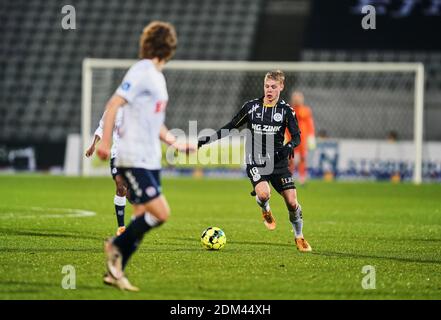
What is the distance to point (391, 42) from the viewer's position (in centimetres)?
2977

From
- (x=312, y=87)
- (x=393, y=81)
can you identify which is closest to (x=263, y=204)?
(x=312, y=87)

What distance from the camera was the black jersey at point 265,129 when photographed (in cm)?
996

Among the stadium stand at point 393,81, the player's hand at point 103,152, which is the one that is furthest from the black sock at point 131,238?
the stadium stand at point 393,81

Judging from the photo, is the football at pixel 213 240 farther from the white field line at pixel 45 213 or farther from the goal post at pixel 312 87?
the goal post at pixel 312 87

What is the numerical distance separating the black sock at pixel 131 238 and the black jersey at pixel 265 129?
10.4 ft

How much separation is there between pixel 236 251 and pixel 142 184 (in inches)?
114

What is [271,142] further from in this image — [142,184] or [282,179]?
[142,184]

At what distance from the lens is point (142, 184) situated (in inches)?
263

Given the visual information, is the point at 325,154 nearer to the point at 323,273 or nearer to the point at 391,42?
the point at 391,42

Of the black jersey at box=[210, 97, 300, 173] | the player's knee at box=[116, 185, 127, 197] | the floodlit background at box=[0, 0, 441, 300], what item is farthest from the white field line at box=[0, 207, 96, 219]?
the black jersey at box=[210, 97, 300, 173]

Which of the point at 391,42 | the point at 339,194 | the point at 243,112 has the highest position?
the point at 391,42
